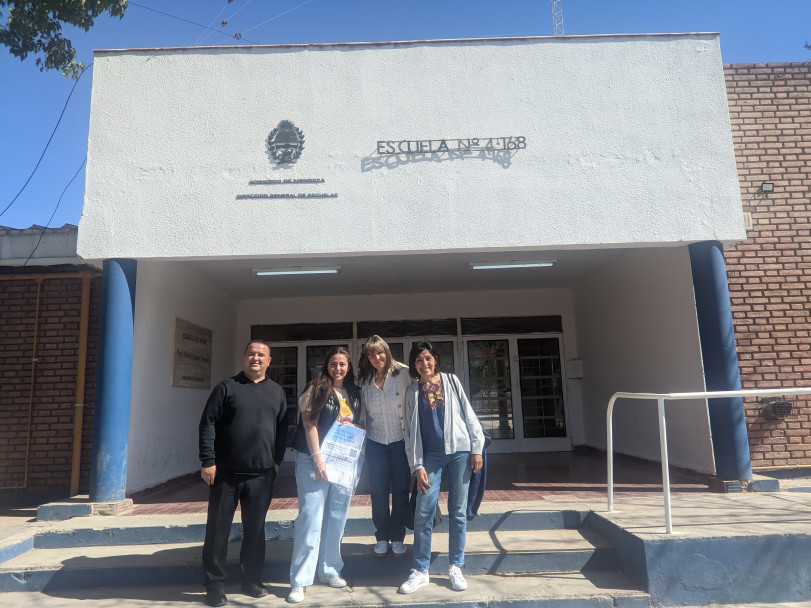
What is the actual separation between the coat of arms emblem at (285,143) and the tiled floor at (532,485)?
3.35 metres

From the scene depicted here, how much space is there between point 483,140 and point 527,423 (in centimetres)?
551

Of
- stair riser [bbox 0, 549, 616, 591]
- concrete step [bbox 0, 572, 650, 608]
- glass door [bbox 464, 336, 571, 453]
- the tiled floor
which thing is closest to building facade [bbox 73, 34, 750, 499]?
the tiled floor

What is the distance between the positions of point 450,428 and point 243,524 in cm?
150

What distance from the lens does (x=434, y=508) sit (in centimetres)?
396

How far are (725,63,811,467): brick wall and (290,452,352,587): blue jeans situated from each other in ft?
14.9

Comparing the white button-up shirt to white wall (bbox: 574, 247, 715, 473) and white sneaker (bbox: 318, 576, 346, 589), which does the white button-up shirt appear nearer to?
white sneaker (bbox: 318, 576, 346, 589)

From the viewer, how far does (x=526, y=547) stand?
4.45m

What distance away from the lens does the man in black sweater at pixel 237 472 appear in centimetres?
383

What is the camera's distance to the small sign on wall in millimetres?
7219

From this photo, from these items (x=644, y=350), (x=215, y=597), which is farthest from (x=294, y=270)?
(x=644, y=350)

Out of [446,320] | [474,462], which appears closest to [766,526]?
[474,462]

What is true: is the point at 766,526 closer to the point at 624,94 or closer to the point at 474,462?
the point at 474,462

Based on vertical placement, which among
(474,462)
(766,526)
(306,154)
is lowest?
(766,526)

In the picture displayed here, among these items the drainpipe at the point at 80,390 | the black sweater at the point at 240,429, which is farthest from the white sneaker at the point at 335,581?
the drainpipe at the point at 80,390
